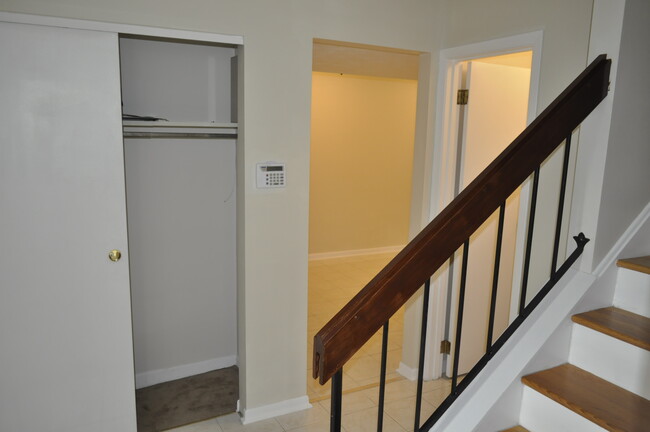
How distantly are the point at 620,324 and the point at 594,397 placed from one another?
28cm

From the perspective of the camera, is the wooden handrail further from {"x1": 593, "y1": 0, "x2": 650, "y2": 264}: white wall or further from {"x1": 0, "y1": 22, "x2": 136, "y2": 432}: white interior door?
{"x1": 0, "y1": 22, "x2": 136, "y2": 432}: white interior door

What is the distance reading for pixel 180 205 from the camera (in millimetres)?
3307

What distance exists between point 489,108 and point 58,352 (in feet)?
9.86

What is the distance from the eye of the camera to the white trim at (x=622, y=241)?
174 centimetres

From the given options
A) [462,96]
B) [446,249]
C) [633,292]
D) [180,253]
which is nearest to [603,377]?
[633,292]

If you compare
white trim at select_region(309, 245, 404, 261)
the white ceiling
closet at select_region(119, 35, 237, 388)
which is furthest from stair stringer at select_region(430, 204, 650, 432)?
white trim at select_region(309, 245, 404, 261)

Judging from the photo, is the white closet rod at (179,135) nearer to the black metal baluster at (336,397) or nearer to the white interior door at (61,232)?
the white interior door at (61,232)

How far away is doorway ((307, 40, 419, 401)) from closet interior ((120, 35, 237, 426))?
207 cm

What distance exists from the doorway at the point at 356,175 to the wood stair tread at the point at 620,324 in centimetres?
384

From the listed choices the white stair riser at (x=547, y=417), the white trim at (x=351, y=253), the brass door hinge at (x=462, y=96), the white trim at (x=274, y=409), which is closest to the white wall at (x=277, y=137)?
Answer: the white trim at (x=274, y=409)

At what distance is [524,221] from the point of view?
267 cm

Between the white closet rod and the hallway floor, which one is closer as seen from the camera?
the hallway floor

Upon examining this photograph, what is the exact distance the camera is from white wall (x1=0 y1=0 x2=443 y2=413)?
261 centimetres

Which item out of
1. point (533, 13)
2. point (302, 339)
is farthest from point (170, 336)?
point (533, 13)
